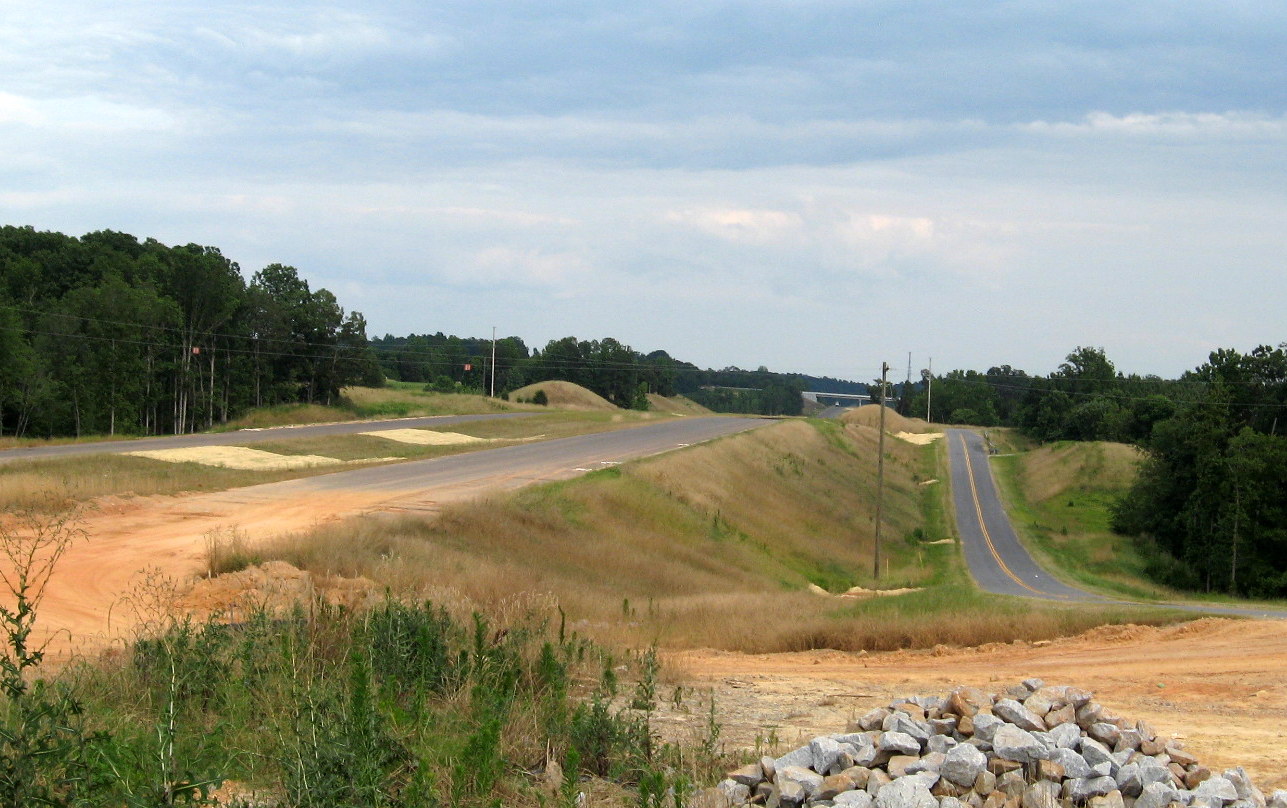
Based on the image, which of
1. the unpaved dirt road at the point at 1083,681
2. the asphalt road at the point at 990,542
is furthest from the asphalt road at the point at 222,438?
the asphalt road at the point at 990,542

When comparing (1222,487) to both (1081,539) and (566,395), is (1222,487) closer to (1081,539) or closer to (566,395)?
(1081,539)

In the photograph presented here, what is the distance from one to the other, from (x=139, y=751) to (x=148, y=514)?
18.1 meters

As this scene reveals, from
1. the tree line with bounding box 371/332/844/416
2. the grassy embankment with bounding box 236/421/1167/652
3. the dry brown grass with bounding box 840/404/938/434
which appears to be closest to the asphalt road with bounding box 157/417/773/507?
the grassy embankment with bounding box 236/421/1167/652

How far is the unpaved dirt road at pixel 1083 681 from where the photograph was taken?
995 cm

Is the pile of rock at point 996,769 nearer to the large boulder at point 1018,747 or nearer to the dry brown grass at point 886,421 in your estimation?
the large boulder at point 1018,747

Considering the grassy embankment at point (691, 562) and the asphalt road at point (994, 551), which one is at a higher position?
the grassy embankment at point (691, 562)

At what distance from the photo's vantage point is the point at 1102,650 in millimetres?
17562

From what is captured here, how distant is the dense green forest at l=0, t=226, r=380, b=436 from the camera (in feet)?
196

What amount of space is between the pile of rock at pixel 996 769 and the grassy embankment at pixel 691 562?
20.6 ft

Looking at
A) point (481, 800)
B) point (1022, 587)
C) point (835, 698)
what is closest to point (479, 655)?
point (481, 800)

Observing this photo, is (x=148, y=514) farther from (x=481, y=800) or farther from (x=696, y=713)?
(x=481, y=800)

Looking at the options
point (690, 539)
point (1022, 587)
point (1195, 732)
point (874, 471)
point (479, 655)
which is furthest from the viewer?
→ point (874, 471)

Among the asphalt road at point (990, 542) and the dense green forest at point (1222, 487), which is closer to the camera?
the asphalt road at point (990, 542)

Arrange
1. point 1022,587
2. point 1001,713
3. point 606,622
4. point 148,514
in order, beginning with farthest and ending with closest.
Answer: point 1022,587 < point 148,514 < point 606,622 < point 1001,713
